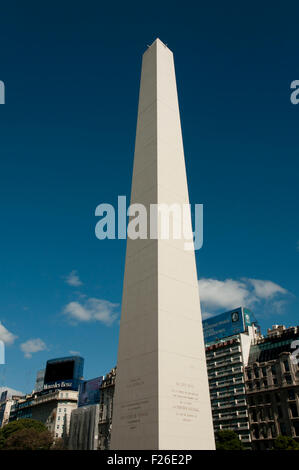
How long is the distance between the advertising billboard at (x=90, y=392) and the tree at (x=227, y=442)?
38.0 metres

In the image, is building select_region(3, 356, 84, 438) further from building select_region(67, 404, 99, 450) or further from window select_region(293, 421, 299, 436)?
window select_region(293, 421, 299, 436)

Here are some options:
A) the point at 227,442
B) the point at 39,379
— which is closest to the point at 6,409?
the point at 39,379

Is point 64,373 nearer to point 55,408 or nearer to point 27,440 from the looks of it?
point 55,408

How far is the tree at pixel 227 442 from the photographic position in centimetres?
5228

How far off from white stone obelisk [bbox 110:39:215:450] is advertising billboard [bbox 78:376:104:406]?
75.4m

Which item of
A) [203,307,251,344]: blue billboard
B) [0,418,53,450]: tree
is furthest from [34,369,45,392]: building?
[203,307,251,344]: blue billboard

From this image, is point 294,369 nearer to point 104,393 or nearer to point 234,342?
point 234,342

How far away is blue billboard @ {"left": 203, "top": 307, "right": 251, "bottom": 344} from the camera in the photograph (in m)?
75.9

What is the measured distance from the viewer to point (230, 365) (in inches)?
2783

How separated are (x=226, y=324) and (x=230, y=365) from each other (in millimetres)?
9855

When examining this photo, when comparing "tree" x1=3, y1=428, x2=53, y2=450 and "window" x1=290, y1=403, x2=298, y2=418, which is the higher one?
"window" x1=290, y1=403, x2=298, y2=418

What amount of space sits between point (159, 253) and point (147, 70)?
15.5 metres

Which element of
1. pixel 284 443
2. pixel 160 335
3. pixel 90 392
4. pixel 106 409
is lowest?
pixel 284 443
